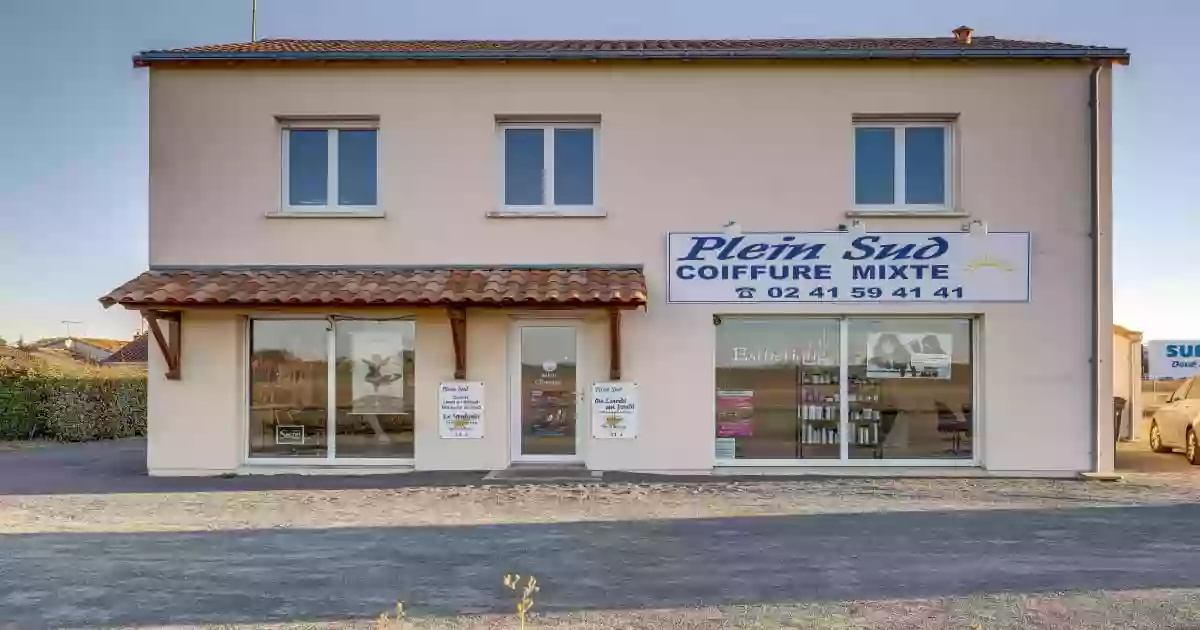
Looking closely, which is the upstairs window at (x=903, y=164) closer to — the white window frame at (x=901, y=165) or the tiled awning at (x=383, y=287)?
the white window frame at (x=901, y=165)

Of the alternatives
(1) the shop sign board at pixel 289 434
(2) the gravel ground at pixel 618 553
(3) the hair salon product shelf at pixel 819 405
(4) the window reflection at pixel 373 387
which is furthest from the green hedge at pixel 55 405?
(3) the hair salon product shelf at pixel 819 405

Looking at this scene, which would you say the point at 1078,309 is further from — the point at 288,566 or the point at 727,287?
the point at 288,566

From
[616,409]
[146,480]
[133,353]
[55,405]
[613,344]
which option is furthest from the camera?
[133,353]

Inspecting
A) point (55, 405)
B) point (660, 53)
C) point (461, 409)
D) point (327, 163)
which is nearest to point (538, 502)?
point (461, 409)

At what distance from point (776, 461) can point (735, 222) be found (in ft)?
11.0

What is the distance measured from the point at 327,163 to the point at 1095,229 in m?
10.5

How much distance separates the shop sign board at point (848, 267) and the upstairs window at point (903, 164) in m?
0.59

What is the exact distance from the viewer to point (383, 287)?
10805mm

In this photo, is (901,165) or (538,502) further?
(901,165)

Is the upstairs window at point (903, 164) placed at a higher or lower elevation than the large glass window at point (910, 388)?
higher

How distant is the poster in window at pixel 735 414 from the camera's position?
11742 mm

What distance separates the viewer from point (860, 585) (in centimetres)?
642

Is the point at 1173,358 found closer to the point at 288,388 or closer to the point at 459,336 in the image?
the point at 459,336

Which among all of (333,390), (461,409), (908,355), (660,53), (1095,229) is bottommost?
(461,409)
